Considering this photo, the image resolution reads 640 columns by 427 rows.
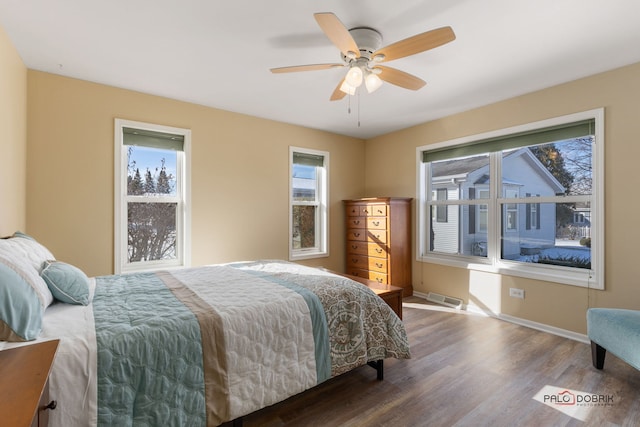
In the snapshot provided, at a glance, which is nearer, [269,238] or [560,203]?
[560,203]

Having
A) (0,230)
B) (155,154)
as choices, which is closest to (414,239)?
(155,154)

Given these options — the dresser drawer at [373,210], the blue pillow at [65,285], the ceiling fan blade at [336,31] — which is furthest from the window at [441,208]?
the blue pillow at [65,285]

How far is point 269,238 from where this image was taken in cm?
399

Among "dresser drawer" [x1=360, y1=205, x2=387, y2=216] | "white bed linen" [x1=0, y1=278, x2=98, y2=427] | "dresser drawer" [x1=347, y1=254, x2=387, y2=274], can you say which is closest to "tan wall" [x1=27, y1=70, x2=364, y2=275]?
"dresser drawer" [x1=347, y1=254, x2=387, y2=274]

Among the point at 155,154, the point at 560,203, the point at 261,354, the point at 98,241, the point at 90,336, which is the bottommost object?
the point at 261,354

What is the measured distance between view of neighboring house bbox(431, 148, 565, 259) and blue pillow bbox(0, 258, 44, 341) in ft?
13.1

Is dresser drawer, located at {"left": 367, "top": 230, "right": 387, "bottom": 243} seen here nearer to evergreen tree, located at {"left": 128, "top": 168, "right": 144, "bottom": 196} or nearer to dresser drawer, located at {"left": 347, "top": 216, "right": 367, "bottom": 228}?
dresser drawer, located at {"left": 347, "top": 216, "right": 367, "bottom": 228}

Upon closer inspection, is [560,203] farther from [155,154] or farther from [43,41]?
[43,41]

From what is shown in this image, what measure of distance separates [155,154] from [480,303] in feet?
13.5

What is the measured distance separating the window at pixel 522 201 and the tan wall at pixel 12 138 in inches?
165

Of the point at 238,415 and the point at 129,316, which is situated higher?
the point at 129,316

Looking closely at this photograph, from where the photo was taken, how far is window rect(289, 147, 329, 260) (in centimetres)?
430

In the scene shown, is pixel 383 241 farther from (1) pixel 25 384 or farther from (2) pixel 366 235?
(1) pixel 25 384

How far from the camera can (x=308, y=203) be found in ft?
14.6
